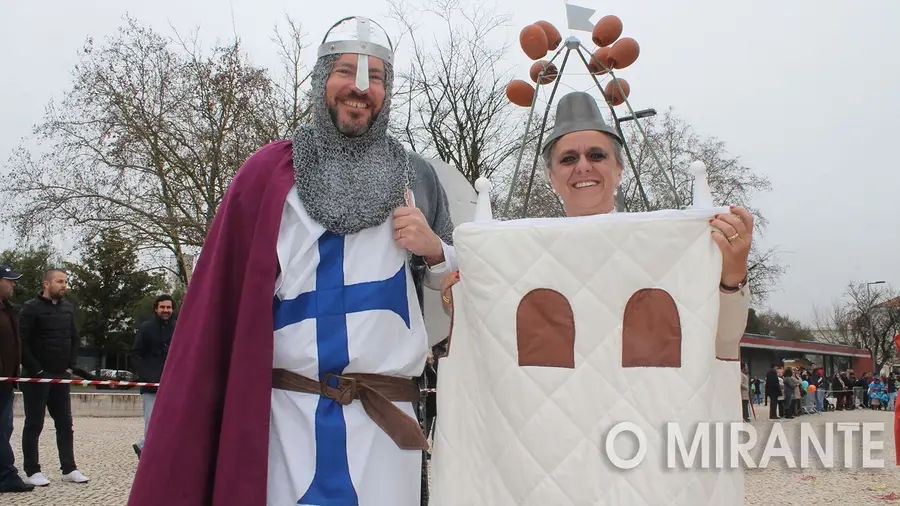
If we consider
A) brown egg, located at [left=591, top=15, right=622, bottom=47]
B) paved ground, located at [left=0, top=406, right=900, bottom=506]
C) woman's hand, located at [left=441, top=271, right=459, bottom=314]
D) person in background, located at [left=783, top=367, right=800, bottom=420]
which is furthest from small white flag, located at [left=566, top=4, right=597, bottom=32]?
person in background, located at [left=783, top=367, right=800, bottom=420]

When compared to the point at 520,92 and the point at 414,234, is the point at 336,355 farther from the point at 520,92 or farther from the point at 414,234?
the point at 520,92

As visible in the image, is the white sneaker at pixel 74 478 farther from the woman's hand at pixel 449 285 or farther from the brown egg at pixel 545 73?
the woman's hand at pixel 449 285

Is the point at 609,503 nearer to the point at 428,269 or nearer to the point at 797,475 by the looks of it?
the point at 428,269

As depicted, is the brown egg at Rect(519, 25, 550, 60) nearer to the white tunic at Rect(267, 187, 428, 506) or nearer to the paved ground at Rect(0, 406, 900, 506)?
the white tunic at Rect(267, 187, 428, 506)

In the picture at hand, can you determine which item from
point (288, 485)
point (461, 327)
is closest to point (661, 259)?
point (461, 327)

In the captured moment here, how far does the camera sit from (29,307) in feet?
20.6

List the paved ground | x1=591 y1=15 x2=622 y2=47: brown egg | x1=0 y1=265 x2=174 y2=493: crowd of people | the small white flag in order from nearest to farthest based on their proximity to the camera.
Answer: the small white flag, x1=591 y1=15 x2=622 y2=47: brown egg, the paved ground, x1=0 y1=265 x2=174 y2=493: crowd of people

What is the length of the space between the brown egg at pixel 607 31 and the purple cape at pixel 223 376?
10.6 ft

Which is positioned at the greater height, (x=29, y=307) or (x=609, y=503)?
(x=29, y=307)

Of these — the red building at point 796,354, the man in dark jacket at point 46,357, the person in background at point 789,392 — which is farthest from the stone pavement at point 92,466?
the red building at point 796,354

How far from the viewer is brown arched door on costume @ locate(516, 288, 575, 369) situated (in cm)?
169

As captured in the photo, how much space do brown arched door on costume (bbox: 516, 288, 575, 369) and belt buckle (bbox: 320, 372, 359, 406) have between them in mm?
444

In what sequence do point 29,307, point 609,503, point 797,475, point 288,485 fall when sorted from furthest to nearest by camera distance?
point 797,475, point 29,307, point 288,485, point 609,503

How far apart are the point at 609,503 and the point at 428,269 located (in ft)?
2.69
